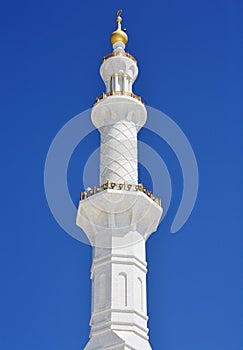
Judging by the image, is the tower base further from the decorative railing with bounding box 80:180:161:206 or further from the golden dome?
the golden dome

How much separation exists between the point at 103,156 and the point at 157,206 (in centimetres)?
496

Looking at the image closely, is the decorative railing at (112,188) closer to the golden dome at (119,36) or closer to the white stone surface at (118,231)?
the white stone surface at (118,231)

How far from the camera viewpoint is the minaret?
44.2 m

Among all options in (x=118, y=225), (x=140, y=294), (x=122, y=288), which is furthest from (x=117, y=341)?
(x=118, y=225)

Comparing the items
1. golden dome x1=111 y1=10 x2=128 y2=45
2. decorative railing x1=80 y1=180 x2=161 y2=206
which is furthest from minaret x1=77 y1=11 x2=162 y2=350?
golden dome x1=111 y1=10 x2=128 y2=45

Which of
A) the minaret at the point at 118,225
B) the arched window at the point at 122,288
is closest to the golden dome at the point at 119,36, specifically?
the minaret at the point at 118,225

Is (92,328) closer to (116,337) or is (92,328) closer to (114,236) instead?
(116,337)

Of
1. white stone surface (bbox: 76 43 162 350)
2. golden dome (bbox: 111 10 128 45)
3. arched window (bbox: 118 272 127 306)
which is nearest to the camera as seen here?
white stone surface (bbox: 76 43 162 350)

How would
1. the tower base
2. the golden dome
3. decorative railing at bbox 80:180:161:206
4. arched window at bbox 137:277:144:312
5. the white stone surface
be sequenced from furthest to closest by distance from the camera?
the golden dome, decorative railing at bbox 80:180:161:206, arched window at bbox 137:277:144:312, the white stone surface, the tower base

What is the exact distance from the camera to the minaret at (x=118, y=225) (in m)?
44.2

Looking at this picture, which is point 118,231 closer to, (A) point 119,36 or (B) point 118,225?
(B) point 118,225

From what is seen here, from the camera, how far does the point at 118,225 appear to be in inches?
1869

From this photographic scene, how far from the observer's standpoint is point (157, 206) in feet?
158

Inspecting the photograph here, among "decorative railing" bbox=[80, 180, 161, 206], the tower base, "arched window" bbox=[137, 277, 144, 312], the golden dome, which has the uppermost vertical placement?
the golden dome
